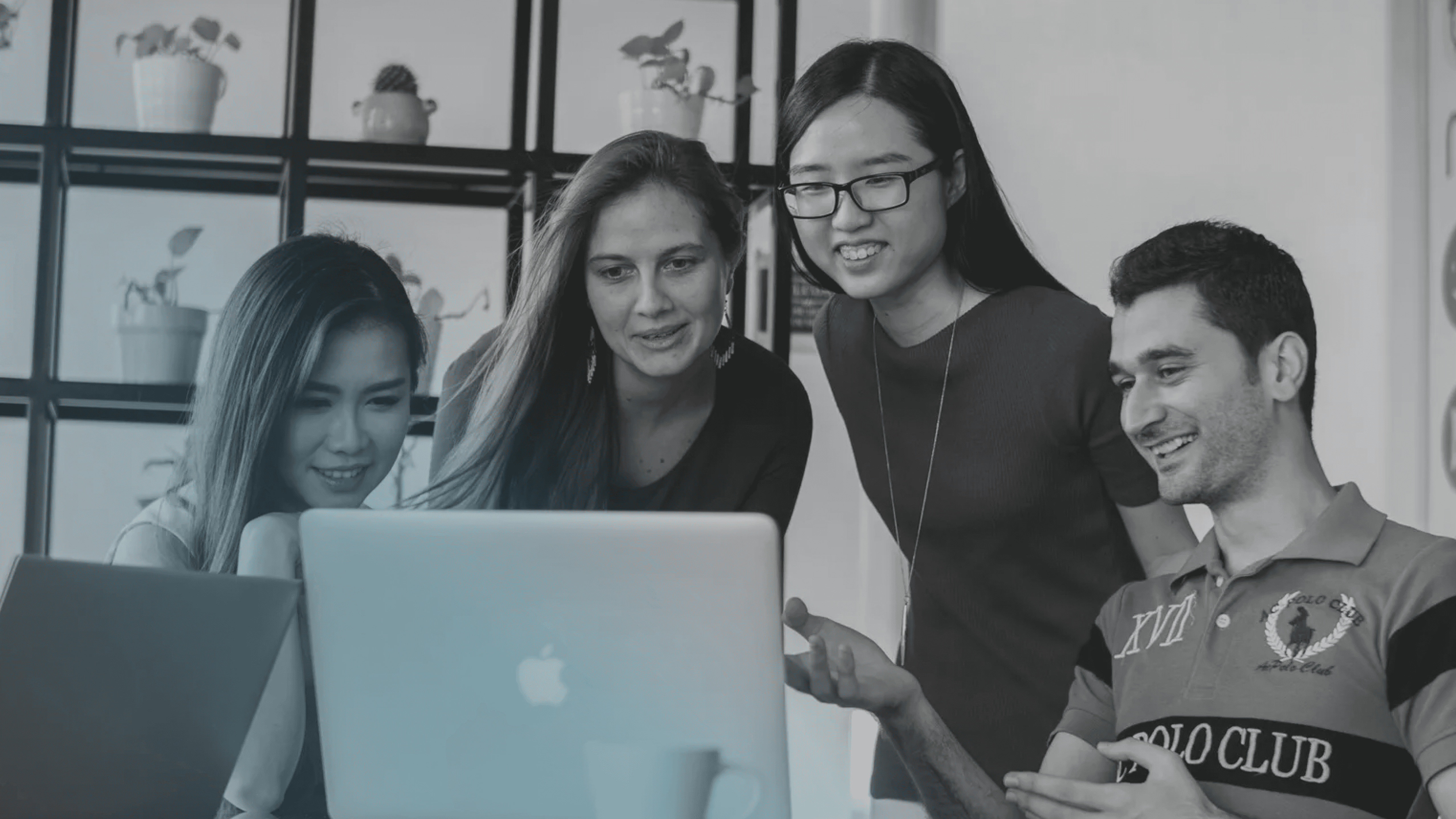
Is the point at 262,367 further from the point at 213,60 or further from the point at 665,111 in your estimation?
the point at 213,60

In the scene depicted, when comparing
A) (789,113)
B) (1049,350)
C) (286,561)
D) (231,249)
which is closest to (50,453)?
(231,249)

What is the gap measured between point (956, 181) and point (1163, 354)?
→ 0.46m

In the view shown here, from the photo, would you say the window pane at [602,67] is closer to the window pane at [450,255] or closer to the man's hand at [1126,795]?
the window pane at [450,255]

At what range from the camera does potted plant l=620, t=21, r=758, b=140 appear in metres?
3.07

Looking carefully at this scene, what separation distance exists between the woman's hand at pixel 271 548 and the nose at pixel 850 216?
0.76 m

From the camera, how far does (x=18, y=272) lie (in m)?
3.04

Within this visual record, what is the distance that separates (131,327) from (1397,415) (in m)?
2.75

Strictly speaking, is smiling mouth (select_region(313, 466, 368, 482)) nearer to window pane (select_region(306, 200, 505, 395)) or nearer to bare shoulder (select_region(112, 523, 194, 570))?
bare shoulder (select_region(112, 523, 194, 570))

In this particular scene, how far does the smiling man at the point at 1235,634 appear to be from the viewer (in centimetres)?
132

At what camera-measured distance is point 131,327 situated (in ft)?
9.55

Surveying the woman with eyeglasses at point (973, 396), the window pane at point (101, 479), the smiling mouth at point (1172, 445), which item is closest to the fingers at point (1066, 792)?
the smiling mouth at point (1172, 445)

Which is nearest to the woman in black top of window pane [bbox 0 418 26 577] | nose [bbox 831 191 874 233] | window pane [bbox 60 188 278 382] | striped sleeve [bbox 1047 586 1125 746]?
nose [bbox 831 191 874 233]

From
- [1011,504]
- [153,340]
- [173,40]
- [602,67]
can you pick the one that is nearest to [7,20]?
[173,40]

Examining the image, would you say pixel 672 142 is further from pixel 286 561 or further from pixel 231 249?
pixel 231 249
